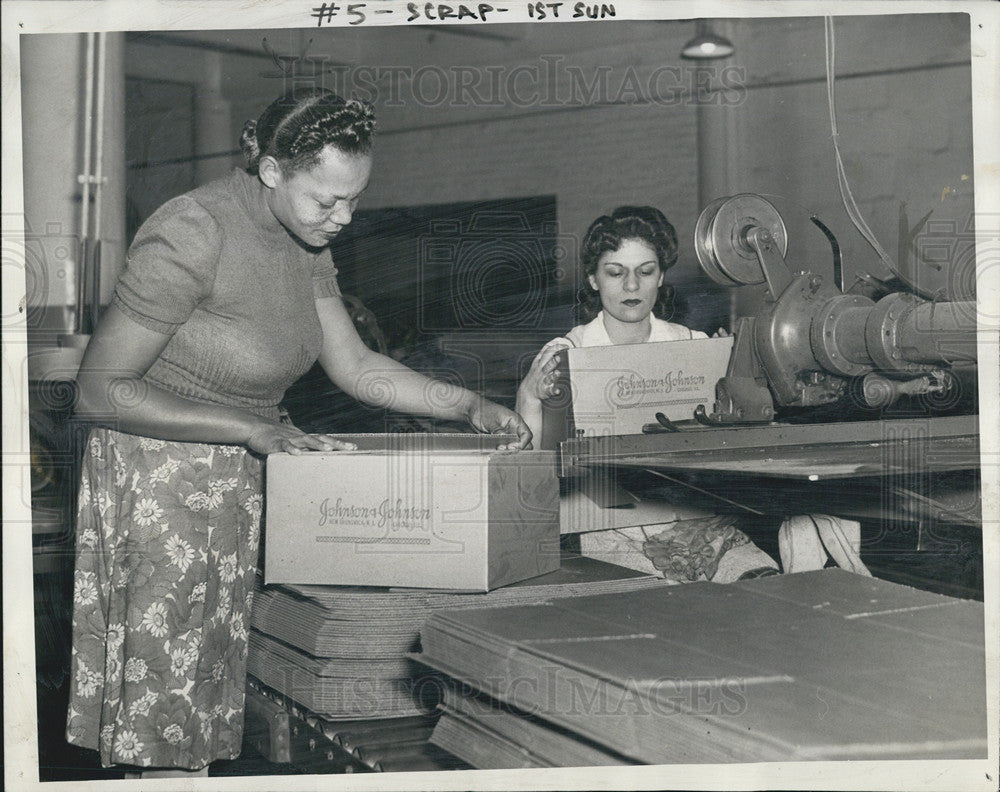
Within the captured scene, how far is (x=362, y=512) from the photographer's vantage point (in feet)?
4.72

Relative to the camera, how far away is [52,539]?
1629 millimetres

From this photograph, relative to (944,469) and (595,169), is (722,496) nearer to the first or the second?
(944,469)

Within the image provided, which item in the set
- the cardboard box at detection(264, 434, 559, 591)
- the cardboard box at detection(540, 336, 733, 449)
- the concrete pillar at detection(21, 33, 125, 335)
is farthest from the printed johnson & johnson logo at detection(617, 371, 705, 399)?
the concrete pillar at detection(21, 33, 125, 335)

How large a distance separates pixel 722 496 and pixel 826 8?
942mm

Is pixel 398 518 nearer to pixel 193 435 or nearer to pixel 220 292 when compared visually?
pixel 193 435

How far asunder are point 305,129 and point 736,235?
822 millimetres

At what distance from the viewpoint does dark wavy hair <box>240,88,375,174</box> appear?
1601 mm

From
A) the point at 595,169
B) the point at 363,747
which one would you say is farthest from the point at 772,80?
the point at 363,747

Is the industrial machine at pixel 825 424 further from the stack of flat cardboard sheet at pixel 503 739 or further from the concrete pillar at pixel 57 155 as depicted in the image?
the concrete pillar at pixel 57 155

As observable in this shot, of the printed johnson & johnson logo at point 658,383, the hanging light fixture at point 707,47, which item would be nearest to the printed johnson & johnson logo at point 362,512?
the printed johnson & johnson logo at point 658,383

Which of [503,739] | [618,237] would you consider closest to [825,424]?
[618,237]

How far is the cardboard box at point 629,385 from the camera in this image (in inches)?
66.2

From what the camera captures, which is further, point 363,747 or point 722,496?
point 722,496

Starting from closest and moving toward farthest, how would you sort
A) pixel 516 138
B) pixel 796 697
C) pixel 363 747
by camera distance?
pixel 796 697, pixel 363 747, pixel 516 138
